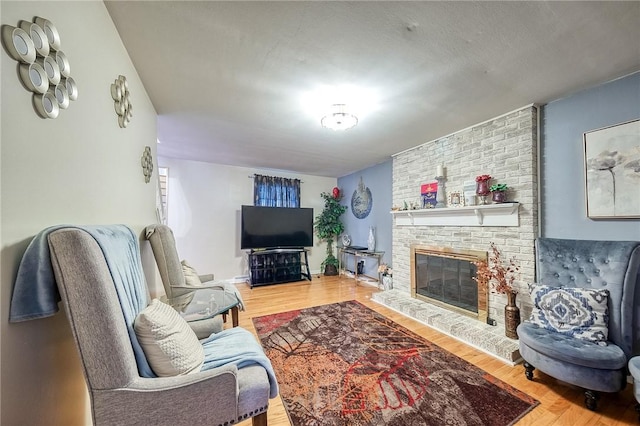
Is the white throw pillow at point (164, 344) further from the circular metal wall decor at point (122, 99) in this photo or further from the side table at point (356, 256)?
the side table at point (356, 256)

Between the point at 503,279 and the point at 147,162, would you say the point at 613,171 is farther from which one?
the point at 147,162

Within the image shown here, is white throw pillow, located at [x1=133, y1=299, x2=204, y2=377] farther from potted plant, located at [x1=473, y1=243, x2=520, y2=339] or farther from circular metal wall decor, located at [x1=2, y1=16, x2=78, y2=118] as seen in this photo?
potted plant, located at [x1=473, y1=243, x2=520, y2=339]

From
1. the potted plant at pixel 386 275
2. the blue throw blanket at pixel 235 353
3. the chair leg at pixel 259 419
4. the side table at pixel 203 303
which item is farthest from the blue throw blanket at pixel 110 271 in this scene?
the potted plant at pixel 386 275

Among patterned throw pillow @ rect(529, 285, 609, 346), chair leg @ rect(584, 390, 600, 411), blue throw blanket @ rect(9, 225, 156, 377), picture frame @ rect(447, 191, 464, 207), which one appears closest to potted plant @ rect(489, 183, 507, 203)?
picture frame @ rect(447, 191, 464, 207)

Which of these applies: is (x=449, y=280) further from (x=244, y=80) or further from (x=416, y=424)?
(x=244, y=80)

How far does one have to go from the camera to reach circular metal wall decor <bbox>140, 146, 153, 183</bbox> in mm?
2043

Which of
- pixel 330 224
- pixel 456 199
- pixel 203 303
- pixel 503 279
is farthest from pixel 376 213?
pixel 203 303

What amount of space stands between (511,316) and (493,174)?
1.53 m

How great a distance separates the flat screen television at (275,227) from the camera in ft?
15.7

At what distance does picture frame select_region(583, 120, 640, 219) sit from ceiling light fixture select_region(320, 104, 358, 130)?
2084 mm

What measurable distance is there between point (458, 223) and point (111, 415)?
3399mm

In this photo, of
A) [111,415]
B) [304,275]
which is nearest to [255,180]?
[304,275]

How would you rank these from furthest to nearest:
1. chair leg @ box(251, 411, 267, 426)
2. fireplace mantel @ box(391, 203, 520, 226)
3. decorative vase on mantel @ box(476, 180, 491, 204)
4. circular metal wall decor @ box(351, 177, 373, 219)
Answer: circular metal wall decor @ box(351, 177, 373, 219), decorative vase on mantel @ box(476, 180, 491, 204), fireplace mantel @ box(391, 203, 520, 226), chair leg @ box(251, 411, 267, 426)

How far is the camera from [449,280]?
3.19 metres
